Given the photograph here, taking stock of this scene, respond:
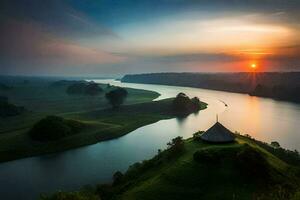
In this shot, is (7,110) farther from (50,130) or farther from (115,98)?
(50,130)

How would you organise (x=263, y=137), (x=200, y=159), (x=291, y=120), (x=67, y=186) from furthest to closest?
(x=291, y=120) → (x=263, y=137) → (x=67, y=186) → (x=200, y=159)

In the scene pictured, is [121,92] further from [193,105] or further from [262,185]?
[262,185]

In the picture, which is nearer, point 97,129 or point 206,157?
point 206,157

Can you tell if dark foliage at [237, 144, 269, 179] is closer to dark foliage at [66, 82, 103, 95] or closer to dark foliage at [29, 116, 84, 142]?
dark foliage at [29, 116, 84, 142]

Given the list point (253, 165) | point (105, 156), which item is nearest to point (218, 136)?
point (253, 165)

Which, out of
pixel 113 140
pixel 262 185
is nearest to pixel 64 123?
pixel 113 140

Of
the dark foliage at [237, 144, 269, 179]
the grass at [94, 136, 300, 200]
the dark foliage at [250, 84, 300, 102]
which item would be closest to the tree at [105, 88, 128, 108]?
the grass at [94, 136, 300, 200]
